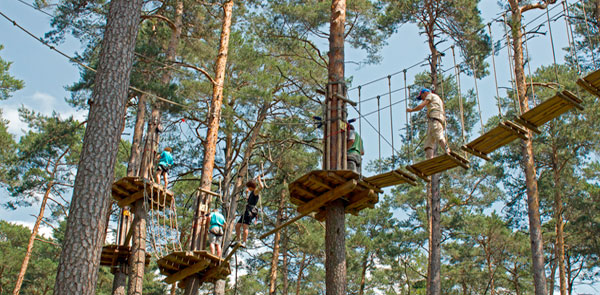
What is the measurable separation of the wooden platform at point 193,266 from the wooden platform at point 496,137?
400 cm

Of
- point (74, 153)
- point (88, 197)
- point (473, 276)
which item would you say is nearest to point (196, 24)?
point (74, 153)

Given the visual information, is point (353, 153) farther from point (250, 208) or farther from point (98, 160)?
point (98, 160)

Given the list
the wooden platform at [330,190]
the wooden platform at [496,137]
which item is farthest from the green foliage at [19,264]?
the wooden platform at [496,137]

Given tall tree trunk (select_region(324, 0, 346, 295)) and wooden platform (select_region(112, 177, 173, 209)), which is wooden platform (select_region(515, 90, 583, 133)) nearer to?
tall tree trunk (select_region(324, 0, 346, 295))

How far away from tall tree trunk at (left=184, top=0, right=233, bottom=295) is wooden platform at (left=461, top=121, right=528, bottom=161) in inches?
168

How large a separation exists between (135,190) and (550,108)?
6.42 metres

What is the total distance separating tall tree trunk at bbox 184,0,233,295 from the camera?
834cm

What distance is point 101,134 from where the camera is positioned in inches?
191

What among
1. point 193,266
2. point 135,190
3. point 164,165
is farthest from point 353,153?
point 135,190

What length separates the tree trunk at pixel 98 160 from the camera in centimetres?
430

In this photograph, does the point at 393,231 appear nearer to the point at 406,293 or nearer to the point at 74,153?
the point at 406,293

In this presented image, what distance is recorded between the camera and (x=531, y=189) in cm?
1058

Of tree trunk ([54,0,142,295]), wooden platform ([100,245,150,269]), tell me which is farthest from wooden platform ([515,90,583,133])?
wooden platform ([100,245,150,269])

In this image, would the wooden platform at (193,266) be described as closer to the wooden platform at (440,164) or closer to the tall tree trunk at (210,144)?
the tall tree trunk at (210,144)
